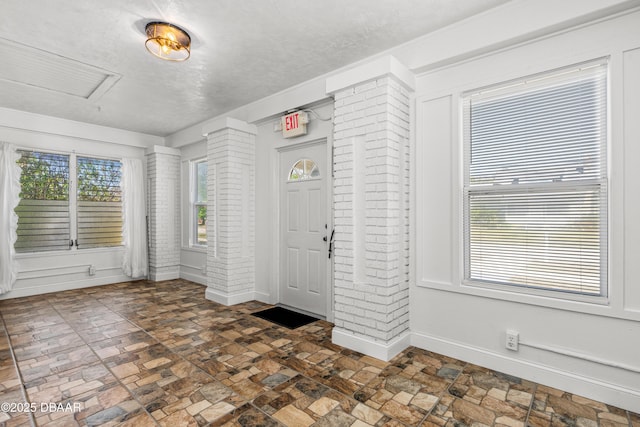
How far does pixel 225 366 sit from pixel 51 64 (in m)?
3.58

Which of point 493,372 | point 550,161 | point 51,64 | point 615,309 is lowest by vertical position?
point 493,372

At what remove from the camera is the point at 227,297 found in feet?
14.8

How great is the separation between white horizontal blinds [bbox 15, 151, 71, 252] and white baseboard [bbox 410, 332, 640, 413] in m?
5.82

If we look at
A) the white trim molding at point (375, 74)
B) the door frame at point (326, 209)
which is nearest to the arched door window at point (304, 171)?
the door frame at point (326, 209)

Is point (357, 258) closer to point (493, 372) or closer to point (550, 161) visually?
point (493, 372)

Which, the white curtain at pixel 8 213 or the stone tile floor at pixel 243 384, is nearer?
the stone tile floor at pixel 243 384

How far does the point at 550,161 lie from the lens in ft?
7.93

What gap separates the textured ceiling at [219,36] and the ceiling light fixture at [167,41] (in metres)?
0.06

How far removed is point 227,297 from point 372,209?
2668 mm

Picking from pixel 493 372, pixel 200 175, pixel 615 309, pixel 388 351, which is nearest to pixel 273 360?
pixel 388 351

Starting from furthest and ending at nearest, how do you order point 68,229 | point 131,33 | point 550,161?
point 68,229, point 131,33, point 550,161

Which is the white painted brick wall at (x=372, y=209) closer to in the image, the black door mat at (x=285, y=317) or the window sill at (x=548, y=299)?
the window sill at (x=548, y=299)

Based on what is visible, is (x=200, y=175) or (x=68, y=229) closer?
(x=68, y=229)

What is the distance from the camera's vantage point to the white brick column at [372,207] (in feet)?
9.23
